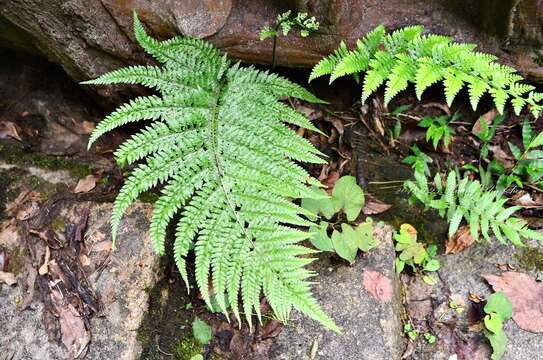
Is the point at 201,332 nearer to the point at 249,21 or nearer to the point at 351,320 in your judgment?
the point at 351,320

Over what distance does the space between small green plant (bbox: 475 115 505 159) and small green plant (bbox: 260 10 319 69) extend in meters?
1.33

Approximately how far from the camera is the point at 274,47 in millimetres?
3070

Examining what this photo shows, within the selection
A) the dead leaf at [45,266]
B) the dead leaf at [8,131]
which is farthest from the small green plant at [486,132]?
the dead leaf at [8,131]

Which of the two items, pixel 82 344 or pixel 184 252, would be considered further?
pixel 82 344

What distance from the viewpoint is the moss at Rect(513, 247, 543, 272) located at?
3148 millimetres

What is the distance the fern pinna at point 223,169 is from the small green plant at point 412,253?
0.77 meters

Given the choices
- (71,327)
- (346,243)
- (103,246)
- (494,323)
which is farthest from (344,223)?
(71,327)

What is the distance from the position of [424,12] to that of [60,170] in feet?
8.86

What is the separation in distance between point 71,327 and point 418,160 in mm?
2466

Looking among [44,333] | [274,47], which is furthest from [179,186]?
[44,333]

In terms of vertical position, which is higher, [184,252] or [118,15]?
[118,15]

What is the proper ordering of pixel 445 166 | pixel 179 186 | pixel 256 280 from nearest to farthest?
pixel 256 280, pixel 179 186, pixel 445 166

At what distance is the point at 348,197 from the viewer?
3.21 meters

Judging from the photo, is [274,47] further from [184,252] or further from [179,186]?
[184,252]
